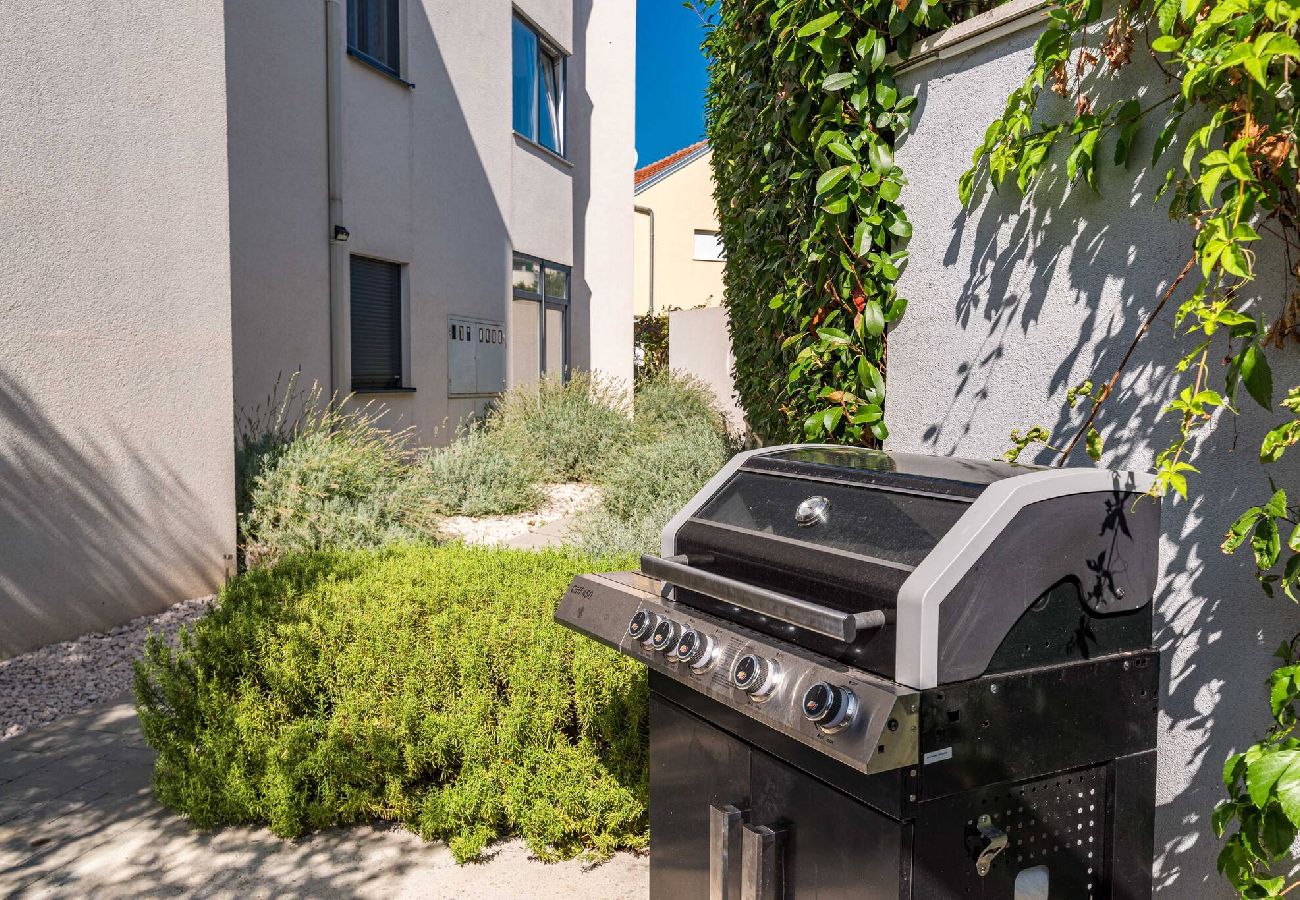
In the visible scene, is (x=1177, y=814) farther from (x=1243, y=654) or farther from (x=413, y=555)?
(x=413, y=555)

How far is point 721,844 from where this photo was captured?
1.98 m

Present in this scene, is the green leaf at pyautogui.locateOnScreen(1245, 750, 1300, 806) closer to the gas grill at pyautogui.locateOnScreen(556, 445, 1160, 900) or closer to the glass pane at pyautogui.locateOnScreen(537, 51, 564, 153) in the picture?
the gas grill at pyautogui.locateOnScreen(556, 445, 1160, 900)

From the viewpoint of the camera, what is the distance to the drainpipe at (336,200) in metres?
8.14

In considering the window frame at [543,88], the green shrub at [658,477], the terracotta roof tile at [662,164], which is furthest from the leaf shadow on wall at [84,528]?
the terracotta roof tile at [662,164]

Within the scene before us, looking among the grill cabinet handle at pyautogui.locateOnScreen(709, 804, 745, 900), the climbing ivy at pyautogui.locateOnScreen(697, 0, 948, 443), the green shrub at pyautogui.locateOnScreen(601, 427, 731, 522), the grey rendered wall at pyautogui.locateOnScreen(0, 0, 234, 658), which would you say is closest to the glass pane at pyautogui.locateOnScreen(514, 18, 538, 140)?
the green shrub at pyautogui.locateOnScreen(601, 427, 731, 522)

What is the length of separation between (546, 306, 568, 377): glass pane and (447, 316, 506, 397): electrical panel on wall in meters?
1.44

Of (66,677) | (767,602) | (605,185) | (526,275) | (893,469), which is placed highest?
(605,185)

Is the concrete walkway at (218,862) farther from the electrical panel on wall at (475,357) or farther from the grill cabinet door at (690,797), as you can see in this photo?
the electrical panel on wall at (475,357)

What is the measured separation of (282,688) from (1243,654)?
293 cm

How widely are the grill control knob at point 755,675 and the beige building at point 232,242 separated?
14.2 feet

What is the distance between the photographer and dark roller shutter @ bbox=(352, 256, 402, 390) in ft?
29.2

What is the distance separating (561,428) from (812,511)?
8028 mm

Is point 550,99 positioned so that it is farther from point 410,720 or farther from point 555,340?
point 410,720

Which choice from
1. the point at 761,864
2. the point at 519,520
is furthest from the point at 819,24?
the point at 519,520
